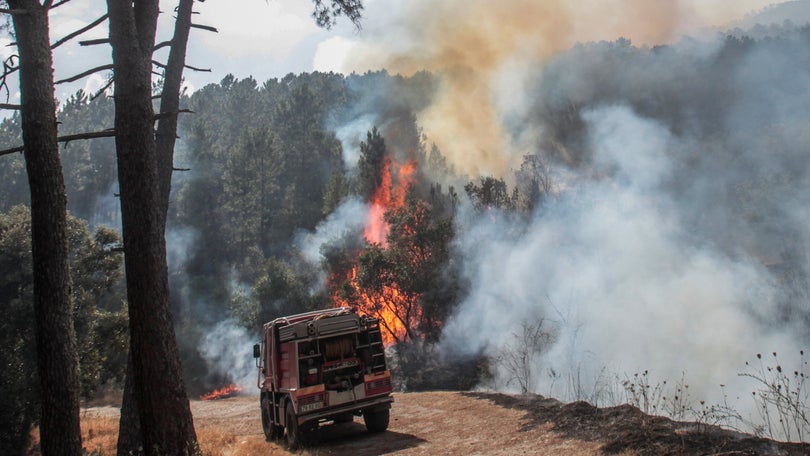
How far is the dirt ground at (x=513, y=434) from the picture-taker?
24.0 ft

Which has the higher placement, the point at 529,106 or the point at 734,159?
the point at 529,106

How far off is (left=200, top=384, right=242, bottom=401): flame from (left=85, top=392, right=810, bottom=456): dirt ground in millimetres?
24368

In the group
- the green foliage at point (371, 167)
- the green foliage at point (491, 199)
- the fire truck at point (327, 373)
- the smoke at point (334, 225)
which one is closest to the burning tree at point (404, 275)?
the green foliage at point (491, 199)

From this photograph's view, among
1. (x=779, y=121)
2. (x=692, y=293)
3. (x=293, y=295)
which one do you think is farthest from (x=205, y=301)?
(x=779, y=121)

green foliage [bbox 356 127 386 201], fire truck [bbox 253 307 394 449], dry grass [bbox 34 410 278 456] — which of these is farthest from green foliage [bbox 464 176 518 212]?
dry grass [bbox 34 410 278 456]

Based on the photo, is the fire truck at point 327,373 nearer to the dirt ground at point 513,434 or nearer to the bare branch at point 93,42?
the dirt ground at point 513,434

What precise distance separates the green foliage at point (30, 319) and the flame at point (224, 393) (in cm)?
1330

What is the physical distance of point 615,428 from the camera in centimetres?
871

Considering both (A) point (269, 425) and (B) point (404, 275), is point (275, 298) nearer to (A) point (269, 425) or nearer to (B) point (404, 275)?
(B) point (404, 275)

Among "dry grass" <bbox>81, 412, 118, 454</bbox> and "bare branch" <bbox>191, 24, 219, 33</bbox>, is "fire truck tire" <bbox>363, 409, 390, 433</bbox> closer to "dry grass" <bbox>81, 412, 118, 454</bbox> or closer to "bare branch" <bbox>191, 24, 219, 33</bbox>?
"dry grass" <bbox>81, 412, 118, 454</bbox>

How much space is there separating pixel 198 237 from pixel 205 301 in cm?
1123

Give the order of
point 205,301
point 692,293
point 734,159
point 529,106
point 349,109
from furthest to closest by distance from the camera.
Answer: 1. point 349,109
2. point 529,106
3. point 734,159
4. point 205,301
5. point 692,293

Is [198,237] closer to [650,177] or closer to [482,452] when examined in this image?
[650,177]

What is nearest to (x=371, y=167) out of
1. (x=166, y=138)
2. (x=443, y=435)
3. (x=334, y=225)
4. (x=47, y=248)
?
(x=334, y=225)
